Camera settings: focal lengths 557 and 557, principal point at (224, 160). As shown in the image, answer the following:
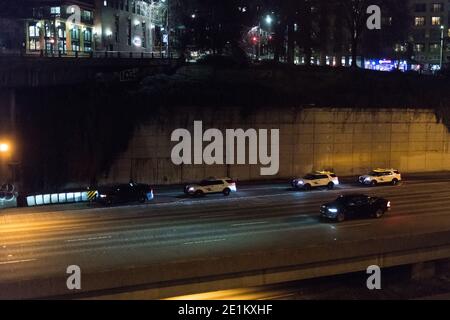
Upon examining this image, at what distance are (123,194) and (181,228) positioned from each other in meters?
8.59

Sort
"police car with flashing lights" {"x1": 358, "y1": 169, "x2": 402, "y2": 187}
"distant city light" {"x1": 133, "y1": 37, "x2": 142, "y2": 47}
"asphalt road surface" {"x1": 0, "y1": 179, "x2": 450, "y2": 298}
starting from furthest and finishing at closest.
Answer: "distant city light" {"x1": 133, "y1": 37, "x2": 142, "y2": 47} → "police car with flashing lights" {"x1": 358, "y1": 169, "x2": 402, "y2": 187} → "asphalt road surface" {"x1": 0, "y1": 179, "x2": 450, "y2": 298}

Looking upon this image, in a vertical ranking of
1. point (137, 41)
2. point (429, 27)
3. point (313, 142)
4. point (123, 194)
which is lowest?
point (123, 194)

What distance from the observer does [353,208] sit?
2661cm

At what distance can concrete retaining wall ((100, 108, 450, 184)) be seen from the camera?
3775 cm

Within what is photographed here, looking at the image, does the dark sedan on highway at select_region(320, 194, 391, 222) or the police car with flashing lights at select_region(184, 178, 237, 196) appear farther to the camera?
the police car with flashing lights at select_region(184, 178, 237, 196)

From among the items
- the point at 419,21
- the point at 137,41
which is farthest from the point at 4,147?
the point at 419,21

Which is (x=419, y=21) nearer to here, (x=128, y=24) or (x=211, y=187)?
(x=128, y=24)

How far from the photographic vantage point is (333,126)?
141ft

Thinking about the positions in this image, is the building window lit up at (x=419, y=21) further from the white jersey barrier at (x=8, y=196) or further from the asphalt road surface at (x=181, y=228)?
the white jersey barrier at (x=8, y=196)

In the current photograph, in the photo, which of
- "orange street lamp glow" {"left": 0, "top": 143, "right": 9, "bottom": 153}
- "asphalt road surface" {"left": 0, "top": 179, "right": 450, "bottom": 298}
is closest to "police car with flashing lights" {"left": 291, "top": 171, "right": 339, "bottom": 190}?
"asphalt road surface" {"left": 0, "top": 179, "right": 450, "bottom": 298}

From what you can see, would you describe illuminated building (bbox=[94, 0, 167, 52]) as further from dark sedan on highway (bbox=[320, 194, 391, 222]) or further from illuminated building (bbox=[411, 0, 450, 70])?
illuminated building (bbox=[411, 0, 450, 70])

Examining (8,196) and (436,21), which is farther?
(436,21)

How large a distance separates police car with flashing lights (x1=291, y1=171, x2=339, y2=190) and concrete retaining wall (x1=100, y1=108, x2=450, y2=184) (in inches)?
157

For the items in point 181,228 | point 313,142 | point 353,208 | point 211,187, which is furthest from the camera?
point 313,142
